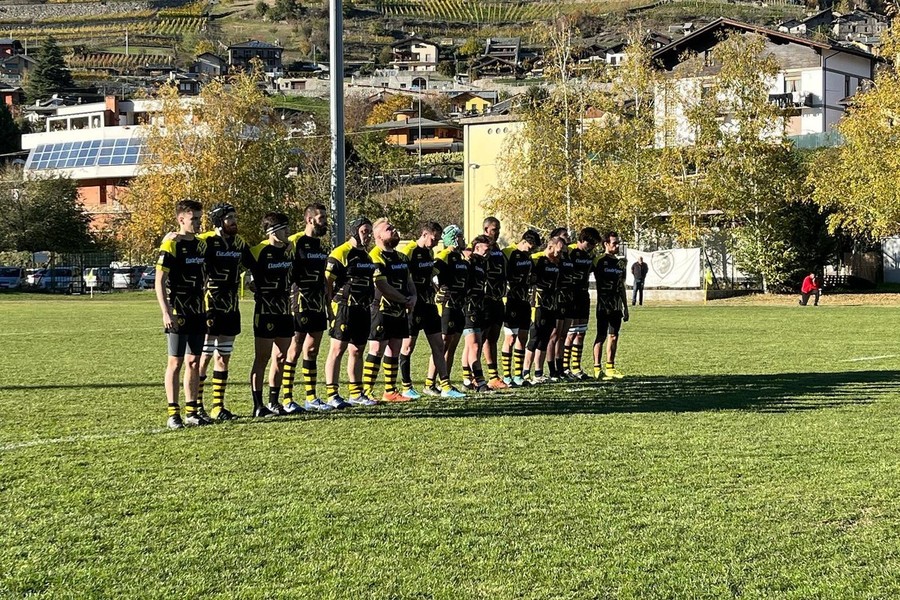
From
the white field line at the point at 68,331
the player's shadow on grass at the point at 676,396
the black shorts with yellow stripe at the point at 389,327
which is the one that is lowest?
the white field line at the point at 68,331

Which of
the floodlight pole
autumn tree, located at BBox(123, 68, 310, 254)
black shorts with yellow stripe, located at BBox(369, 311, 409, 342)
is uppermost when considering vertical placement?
autumn tree, located at BBox(123, 68, 310, 254)

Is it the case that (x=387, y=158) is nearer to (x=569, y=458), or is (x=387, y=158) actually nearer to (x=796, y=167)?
(x=796, y=167)

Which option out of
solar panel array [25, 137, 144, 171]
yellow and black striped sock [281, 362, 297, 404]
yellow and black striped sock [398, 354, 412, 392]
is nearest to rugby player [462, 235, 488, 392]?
yellow and black striped sock [398, 354, 412, 392]

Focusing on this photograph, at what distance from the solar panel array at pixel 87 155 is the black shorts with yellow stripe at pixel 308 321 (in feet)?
279

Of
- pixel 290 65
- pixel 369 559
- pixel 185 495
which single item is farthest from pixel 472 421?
pixel 290 65

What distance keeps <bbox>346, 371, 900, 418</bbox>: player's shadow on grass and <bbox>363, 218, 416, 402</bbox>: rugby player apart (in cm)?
60

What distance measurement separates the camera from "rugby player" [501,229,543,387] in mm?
14773

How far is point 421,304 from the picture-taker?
1356cm

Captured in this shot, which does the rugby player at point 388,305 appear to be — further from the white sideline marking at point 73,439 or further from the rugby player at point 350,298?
the white sideline marking at point 73,439

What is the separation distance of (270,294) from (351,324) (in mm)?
1195

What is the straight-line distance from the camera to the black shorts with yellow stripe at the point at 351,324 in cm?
1250

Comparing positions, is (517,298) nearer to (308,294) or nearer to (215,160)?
(308,294)

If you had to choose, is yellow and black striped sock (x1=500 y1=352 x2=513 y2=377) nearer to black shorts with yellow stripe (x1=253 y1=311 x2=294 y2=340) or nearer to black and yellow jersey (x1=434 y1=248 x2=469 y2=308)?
black and yellow jersey (x1=434 y1=248 x2=469 y2=308)

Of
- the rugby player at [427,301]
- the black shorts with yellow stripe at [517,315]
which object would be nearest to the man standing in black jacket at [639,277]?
the black shorts with yellow stripe at [517,315]
